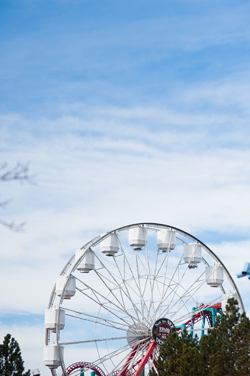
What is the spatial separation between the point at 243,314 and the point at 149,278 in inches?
225

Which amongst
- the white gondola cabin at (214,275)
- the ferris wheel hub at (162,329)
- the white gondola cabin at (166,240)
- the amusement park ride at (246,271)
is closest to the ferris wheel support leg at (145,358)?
the ferris wheel hub at (162,329)

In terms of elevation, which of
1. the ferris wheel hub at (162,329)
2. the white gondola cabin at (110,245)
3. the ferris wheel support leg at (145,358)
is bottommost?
the ferris wheel support leg at (145,358)

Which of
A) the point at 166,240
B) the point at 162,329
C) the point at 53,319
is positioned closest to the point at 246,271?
the point at 162,329

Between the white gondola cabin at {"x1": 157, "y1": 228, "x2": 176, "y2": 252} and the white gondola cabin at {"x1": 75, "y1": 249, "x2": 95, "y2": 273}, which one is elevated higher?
the white gondola cabin at {"x1": 157, "y1": 228, "x2": 176, "y2": 252}

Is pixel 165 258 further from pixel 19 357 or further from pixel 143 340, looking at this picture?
pixel 19 357

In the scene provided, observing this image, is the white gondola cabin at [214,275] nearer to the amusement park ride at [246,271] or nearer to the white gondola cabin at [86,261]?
the white gondola cabin at [86,261]

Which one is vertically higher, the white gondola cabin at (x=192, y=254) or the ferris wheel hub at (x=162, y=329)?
the white gondola cabin at (x=192, y=254)

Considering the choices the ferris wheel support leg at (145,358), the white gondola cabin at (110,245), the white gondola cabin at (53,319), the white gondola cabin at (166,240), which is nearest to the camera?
the ferris wheel support leg at (145,358)

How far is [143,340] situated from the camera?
3994 centimetres

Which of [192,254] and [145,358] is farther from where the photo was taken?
[192,254]

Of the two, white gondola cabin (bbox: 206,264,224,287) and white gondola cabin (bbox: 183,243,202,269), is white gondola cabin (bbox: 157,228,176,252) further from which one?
white gondola cabin (bbox: 206,264,224,287)

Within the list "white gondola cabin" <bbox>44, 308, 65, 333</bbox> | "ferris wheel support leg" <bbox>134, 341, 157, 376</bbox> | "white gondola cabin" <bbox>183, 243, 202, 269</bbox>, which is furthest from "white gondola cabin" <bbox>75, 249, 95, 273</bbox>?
"white gondola cabin" <bbox>183, 243, 202, 269</bbox>

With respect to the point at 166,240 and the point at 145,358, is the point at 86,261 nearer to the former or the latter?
the point at 166,240

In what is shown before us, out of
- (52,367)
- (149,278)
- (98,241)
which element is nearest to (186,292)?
(149,278)
